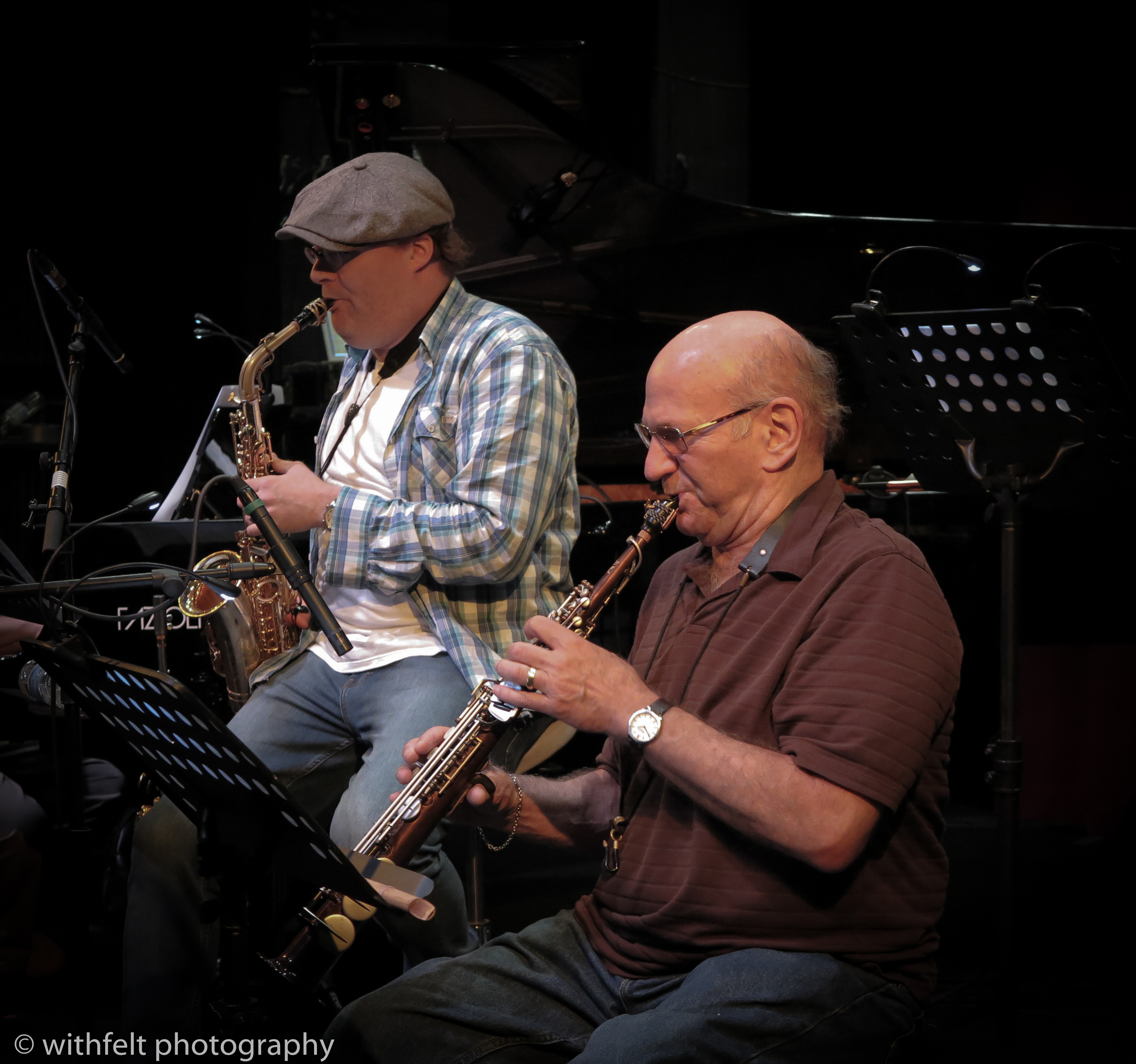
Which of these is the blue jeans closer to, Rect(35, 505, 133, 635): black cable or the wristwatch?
the wristwatch

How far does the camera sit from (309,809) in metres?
2.76

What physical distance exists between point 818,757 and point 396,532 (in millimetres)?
1193

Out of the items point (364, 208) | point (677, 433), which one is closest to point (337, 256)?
point (364, 208)

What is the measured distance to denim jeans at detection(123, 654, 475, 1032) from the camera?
2.51 meters

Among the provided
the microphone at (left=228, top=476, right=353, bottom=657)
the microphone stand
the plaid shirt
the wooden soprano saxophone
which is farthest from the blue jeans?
the microphone stand

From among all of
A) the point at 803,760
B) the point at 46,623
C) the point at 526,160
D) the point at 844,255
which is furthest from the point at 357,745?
the point at 844,255

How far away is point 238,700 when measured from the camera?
129 inches

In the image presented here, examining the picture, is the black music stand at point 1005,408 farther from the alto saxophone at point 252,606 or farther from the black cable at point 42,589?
the black cable at point 42,589

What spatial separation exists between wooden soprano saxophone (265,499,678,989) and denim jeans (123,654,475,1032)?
298 mm

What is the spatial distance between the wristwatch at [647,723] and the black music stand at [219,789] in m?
0.43

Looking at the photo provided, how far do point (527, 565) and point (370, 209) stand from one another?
88 cm

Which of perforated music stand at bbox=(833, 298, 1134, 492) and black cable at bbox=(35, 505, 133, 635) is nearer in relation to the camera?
black cable at bbox=(35, 505, 133, 635)

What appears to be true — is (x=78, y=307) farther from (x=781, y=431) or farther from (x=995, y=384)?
(x=995, y=384)

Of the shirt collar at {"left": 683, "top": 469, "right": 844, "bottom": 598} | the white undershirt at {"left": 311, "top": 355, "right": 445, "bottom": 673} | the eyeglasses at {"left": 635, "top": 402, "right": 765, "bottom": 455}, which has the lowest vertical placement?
the white undershirt at {"left": 311, "top": 355, "right": 445, "bottom": 673}
